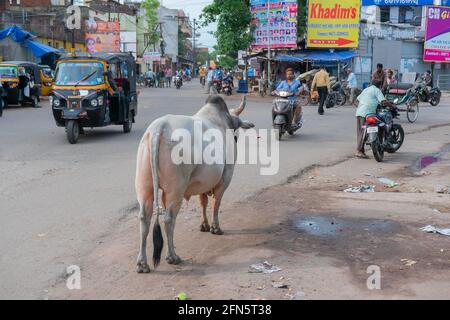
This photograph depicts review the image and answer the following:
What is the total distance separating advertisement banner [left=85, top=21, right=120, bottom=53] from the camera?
4250 centimetres

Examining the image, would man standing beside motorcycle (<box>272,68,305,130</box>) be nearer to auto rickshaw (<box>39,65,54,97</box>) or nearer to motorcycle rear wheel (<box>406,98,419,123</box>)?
motorcycle rear wheel (<box>406,98,419,123</box>)

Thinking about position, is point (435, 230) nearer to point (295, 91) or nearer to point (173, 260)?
point (173, 260)

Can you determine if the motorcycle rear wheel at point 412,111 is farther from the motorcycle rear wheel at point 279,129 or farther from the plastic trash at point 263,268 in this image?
the plastic trash at point 263,268

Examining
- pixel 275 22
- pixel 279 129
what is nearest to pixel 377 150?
pixel 279 129

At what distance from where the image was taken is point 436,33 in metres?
35.6

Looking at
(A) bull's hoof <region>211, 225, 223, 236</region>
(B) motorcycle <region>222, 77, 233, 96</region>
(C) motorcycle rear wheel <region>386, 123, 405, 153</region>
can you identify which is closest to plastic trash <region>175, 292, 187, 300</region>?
(A) bull's hoof <region>211, 225, 223, 236</region>

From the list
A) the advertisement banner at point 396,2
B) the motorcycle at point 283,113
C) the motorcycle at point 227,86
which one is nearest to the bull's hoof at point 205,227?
the motorcycle at point 283,113

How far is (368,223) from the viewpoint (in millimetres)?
6434

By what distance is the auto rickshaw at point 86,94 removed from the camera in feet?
42.0

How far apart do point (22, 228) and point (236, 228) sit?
245cm

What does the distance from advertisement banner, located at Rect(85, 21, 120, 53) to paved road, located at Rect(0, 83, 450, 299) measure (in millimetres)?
27063

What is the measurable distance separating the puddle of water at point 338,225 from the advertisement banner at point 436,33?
1262 inches

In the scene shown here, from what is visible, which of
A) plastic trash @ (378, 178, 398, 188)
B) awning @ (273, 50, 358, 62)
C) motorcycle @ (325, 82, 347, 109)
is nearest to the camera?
plastic trash @ (378, 178, 398, 188)

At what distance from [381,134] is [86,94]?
681 cm
